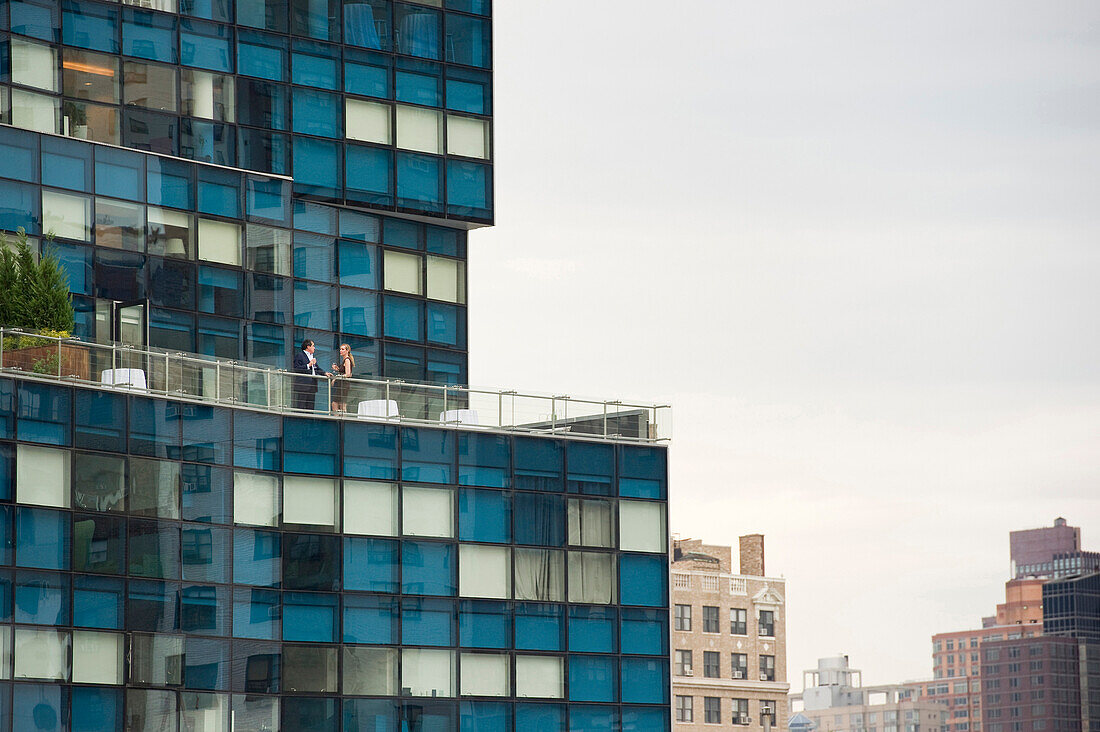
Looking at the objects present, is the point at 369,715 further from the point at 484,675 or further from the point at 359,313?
the point at 359,313

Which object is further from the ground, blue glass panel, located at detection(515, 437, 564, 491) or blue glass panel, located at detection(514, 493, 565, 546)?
blue glass panel, located at detection(515, 437, 564, 491)

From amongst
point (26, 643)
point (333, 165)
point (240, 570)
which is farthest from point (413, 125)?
point (26, 643)

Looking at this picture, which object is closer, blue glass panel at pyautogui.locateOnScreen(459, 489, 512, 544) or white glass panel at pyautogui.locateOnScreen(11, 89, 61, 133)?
blue glass panel at pyautogui.locateOnScreen(459, 489, 512, 544)

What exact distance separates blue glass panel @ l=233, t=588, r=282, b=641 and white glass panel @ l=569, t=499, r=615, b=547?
9228 mm

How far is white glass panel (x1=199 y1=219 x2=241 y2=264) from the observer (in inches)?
2333

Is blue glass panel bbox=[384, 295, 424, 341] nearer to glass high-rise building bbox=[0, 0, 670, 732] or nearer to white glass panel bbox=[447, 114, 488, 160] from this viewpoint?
glass high-rise building bbox=[0, 0, 670, 732]

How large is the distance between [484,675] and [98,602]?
11.4 meters

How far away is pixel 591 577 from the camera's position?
55.6 meters

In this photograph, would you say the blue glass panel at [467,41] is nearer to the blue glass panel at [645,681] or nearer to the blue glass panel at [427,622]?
the blue glass panel at [427,622]

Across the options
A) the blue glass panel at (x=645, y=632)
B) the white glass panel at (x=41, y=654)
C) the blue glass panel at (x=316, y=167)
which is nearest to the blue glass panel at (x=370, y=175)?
the blue glass panel at (x=316, y=167)

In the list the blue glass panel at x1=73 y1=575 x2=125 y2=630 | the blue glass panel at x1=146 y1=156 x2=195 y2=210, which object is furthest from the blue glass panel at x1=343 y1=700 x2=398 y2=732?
the blue glass panel at x1=146 y1=156 x2=195 y2=210

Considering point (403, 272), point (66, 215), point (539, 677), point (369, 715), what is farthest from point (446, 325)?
point (369, 715)

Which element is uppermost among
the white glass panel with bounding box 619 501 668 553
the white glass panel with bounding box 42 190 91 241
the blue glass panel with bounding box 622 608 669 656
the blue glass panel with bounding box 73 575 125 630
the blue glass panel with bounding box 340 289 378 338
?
the white glass panel with bounding box 42 190 91 241

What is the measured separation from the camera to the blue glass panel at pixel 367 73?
64.3m
